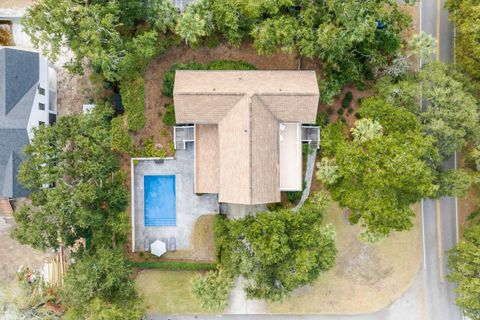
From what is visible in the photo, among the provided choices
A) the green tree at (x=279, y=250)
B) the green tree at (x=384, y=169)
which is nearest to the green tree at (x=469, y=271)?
the green tree at (x=384, y=169)

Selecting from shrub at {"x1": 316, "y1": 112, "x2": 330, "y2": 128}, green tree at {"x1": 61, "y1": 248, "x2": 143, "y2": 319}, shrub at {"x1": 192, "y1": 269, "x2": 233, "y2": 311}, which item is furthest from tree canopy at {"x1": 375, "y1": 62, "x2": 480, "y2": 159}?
green tree at {"x1": 61, "y1": 248, "x2": 143, "y2": 319}

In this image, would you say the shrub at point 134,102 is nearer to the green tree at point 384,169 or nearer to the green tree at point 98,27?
the green tree at point 98,27

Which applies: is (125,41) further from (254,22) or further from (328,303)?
(328,303)

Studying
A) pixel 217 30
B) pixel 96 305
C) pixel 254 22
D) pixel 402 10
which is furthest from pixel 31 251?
pixel 402 10

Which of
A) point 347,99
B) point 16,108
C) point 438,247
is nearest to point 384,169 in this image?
point 347,99

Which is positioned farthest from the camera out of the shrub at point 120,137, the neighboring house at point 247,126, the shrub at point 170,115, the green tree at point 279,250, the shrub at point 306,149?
the shrub at point 170,115

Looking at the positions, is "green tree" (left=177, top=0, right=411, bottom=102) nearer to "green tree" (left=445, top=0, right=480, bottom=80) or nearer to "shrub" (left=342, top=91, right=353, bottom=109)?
"shrub" (left=342, top=91, right=353, bottom=109)
